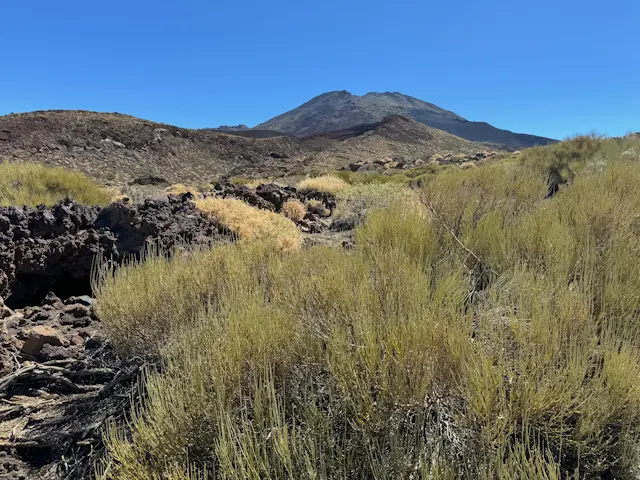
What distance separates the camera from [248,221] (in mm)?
6734

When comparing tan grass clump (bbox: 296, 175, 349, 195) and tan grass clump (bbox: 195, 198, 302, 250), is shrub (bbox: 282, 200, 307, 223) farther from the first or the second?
tan grass clump (bbox: 296, 175, 349, 195)

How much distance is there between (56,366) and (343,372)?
7.81 feet

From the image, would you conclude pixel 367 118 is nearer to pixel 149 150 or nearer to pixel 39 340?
pixel 149 150

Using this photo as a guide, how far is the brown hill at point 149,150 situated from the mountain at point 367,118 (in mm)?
76806

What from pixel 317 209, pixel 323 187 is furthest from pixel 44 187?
pixel 323 187

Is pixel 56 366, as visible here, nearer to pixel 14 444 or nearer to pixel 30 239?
pixel 14 444

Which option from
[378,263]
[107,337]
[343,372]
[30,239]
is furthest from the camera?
[30,239]

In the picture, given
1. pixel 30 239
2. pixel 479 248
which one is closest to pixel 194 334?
pixel 479 248

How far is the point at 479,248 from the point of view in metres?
3.77

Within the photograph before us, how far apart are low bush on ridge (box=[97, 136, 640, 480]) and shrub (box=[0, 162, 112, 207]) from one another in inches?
236

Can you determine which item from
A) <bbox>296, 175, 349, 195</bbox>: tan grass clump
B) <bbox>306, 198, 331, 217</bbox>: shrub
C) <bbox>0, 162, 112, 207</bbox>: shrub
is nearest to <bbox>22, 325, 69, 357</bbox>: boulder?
<bbox>0, 162, 112, 207</bbox>: shrub

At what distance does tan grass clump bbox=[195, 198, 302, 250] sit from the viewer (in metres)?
5.87

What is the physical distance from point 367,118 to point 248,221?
417ft

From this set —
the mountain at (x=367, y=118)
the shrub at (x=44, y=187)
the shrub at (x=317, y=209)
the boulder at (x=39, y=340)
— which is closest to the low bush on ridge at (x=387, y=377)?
the boulder at (x=39, y=340)
